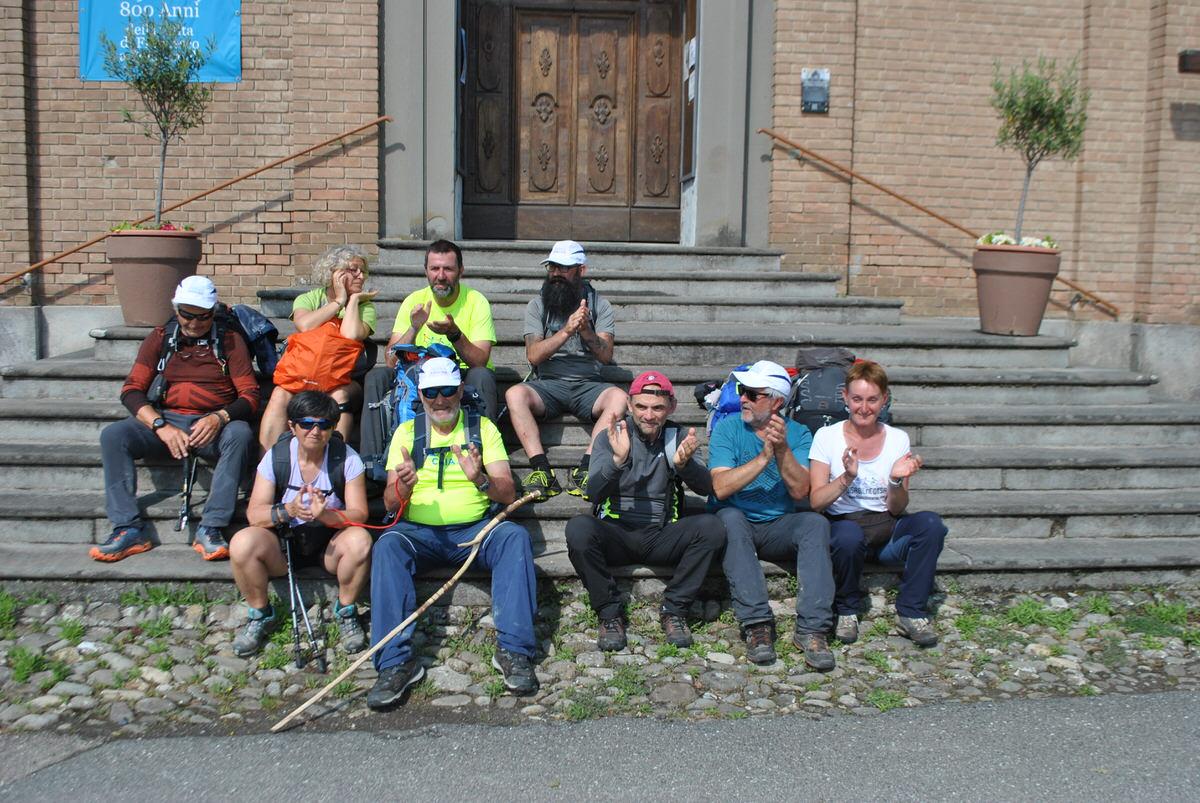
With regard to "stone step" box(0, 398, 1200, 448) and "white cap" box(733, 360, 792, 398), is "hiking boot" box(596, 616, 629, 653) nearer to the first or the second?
"white cap" box(733, 360, 792, 398)

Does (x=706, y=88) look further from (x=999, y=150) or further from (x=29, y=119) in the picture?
(x=29, y=119)

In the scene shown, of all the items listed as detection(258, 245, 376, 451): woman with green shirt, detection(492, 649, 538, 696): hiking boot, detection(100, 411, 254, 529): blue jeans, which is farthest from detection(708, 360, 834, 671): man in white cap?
detection(100, 411, 254, 529): blue jeans

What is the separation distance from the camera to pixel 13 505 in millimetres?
5527

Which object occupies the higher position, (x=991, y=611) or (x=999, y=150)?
(x=999, y=150)

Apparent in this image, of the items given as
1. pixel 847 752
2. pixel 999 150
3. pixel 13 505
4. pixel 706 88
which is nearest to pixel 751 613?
pixel 847 752

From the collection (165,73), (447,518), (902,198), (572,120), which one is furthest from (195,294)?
(902,198)

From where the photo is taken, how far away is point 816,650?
15.6ft

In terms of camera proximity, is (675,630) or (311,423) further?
(675,630)

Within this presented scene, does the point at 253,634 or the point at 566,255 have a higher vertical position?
the point at 566,255

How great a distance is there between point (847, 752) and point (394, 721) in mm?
1802

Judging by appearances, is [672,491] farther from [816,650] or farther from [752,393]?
[816,650]

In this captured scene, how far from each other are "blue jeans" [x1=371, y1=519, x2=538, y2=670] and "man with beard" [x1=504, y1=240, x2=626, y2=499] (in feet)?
3.12

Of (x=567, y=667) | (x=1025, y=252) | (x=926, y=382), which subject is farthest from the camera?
(x=1025, y=252)

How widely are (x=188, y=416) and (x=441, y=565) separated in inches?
68.5
